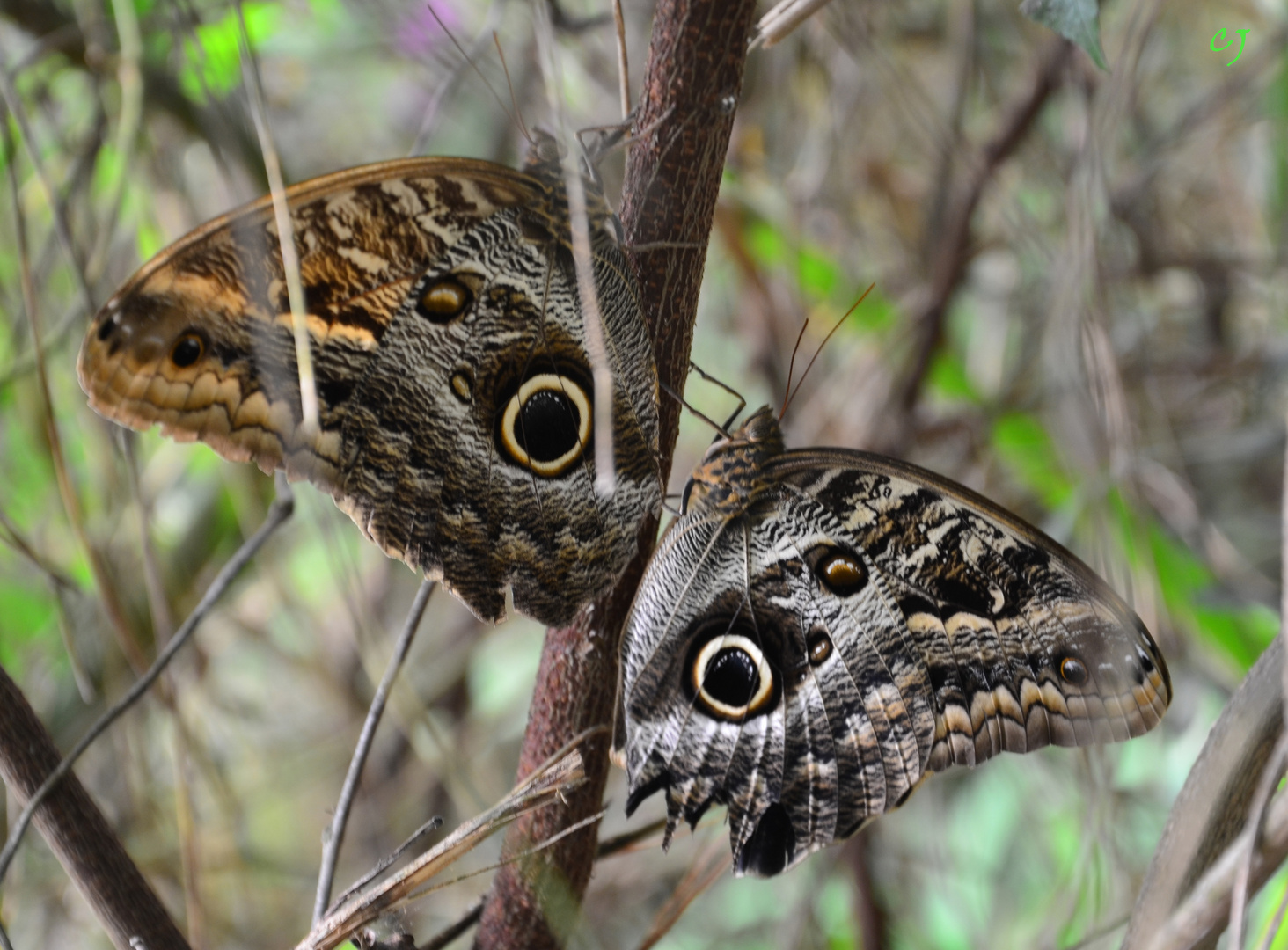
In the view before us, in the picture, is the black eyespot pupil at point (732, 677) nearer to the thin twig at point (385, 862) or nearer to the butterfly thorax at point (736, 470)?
the butterfly thorax at point (736, 470)

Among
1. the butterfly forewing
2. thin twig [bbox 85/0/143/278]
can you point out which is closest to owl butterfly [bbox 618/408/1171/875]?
the butterfly forewing

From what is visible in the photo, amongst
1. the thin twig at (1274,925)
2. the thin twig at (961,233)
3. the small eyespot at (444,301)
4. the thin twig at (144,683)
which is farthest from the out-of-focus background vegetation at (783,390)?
the thin twig at (1274,925)

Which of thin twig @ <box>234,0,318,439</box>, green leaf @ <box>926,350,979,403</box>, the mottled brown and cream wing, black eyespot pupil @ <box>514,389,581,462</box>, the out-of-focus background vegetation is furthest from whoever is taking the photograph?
green leaf @ <box>926,350,979,403</box>

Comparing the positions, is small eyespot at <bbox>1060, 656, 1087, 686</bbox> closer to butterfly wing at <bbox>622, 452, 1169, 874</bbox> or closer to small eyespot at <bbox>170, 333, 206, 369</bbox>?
butterfly wing at <bbox>622, 452, 1169, 874</bbox>

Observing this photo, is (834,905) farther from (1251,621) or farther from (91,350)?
(91,350)

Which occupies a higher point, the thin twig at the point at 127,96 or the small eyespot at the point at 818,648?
the thin twig at the point at 127,96

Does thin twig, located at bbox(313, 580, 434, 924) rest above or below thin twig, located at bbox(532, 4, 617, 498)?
below
